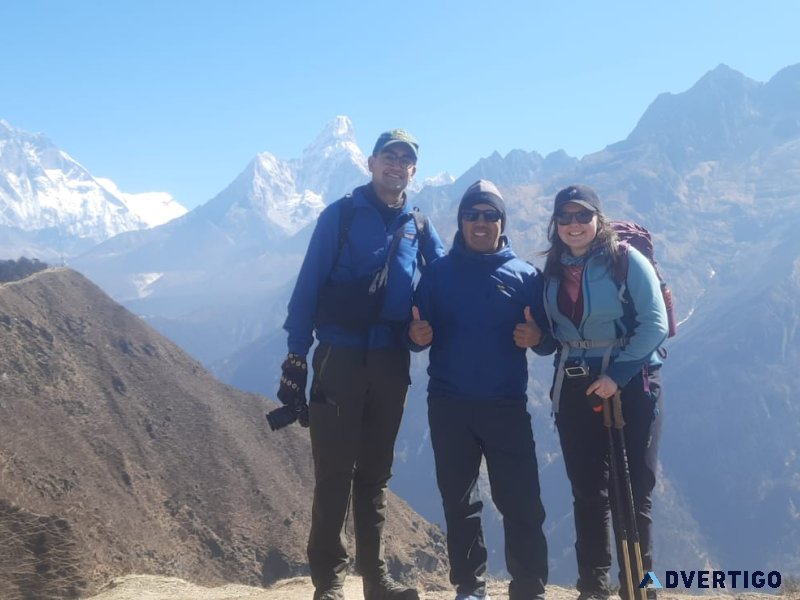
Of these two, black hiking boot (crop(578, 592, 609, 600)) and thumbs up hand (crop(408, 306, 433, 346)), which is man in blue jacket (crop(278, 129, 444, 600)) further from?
black hiking boot (crop(578, 592, 609, 600))

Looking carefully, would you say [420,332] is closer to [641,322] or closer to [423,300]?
[423,300]

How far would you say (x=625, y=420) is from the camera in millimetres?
5848

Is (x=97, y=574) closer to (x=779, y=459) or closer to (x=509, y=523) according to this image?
(x=509, y=523)

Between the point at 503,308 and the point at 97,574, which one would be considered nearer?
the point at 503,308

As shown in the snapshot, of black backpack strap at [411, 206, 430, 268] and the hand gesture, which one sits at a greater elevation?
black backpack strap at [411, 206, 430, 268]

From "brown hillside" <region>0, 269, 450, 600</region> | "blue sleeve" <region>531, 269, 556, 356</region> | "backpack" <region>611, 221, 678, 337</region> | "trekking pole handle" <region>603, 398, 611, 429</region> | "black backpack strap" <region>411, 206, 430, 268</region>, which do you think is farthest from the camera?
"brown hillside" <region>0, 269, 450, 600</region>

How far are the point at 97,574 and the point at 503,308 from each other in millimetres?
16002

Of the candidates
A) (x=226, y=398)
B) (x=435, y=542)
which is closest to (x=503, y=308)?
(x=435, y=542)

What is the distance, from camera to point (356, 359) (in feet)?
19.9

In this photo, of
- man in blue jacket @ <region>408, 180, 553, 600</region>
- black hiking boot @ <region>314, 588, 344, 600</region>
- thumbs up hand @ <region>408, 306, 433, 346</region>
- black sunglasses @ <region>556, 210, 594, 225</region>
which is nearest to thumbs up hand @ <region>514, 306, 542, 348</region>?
man in blue jacket @ <region>408, 180, 553, 600</region>

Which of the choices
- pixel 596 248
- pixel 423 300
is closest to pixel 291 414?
pixel 423 300

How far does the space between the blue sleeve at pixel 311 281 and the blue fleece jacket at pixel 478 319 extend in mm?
880

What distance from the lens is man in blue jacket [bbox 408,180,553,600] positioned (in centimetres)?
575

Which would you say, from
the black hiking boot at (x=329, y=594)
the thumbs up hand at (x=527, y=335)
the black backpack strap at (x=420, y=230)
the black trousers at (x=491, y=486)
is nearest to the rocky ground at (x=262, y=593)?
the black hiking boot at (x=329, y=594)
